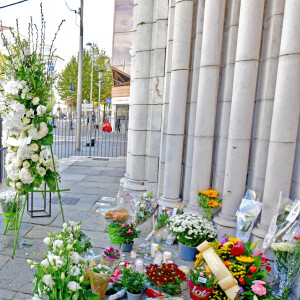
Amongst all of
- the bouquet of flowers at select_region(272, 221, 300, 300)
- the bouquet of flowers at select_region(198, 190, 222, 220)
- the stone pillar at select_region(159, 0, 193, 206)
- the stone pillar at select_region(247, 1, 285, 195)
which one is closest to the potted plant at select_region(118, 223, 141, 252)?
the stone pillar at select_region(159, 0, 193, 206)

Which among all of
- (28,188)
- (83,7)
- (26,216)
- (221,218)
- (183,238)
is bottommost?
(26,216)

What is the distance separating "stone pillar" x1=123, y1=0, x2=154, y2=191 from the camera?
560 centimetres

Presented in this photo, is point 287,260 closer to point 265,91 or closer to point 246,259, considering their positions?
point 246,259

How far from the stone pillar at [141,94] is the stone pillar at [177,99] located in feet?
3.59

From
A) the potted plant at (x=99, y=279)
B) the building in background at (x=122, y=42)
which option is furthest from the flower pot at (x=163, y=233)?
the building in background at (x=122, y=42)

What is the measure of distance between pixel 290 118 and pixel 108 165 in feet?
26.7

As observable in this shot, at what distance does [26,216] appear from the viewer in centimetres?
525

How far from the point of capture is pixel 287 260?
284 centimetres

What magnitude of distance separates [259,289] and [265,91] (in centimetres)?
225

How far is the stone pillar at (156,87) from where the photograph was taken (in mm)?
5305

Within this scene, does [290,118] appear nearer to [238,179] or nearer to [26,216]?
[238,179]

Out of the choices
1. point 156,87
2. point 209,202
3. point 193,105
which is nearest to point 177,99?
point 193,105

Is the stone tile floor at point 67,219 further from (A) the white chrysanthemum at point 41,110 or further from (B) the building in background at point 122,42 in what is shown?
(B) the building in background at point 122,42

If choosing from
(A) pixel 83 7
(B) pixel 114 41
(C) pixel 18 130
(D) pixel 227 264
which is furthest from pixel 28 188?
(B) pixel 114 41
